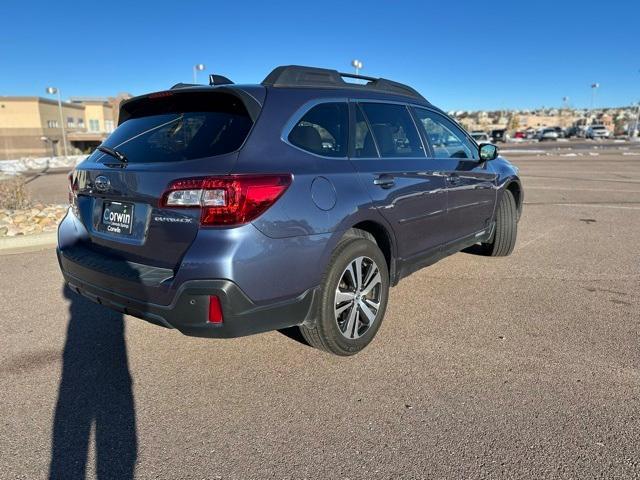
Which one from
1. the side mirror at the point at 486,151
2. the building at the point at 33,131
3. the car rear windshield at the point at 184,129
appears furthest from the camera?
the building at the point at 33,131

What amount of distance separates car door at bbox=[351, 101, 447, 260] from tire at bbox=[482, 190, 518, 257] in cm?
158

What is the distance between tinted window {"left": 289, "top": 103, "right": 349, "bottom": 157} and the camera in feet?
10.2

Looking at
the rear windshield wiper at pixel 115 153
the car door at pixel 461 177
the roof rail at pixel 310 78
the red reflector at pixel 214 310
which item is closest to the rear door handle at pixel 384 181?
the roof rail at pixel 310 78

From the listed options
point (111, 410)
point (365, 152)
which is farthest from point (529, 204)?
point (111, 410)

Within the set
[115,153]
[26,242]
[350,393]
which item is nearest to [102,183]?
[115,153]

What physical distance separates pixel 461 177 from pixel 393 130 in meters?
1.00

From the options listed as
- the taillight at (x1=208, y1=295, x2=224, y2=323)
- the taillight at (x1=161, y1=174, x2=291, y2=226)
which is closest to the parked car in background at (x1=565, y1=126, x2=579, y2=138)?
the taillight at (x1=161, y1=174, x2=291, y2=226)

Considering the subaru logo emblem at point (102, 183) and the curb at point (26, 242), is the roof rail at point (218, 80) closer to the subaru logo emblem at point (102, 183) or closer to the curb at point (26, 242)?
the subaru logo emblem at point (102, 183)

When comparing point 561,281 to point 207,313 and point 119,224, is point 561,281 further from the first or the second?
point 119,224

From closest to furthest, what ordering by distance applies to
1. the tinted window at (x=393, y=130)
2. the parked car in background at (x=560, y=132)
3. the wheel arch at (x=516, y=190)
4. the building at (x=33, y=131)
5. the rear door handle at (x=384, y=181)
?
1. the rear door handle at (x=384, y=181)
2. the tinted window at (x=393, y=130)
3. the wheel arch at (x=516, y=190)
4. the building at (x=33, y=131)
5. the parked car in background at (x=560, y=132)

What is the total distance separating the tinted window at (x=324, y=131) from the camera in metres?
3.11

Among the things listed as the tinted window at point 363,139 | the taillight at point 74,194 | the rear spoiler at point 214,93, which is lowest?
the taillight at point 74,194

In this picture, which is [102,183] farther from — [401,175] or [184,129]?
[401,175]

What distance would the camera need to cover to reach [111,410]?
2.85 metres
